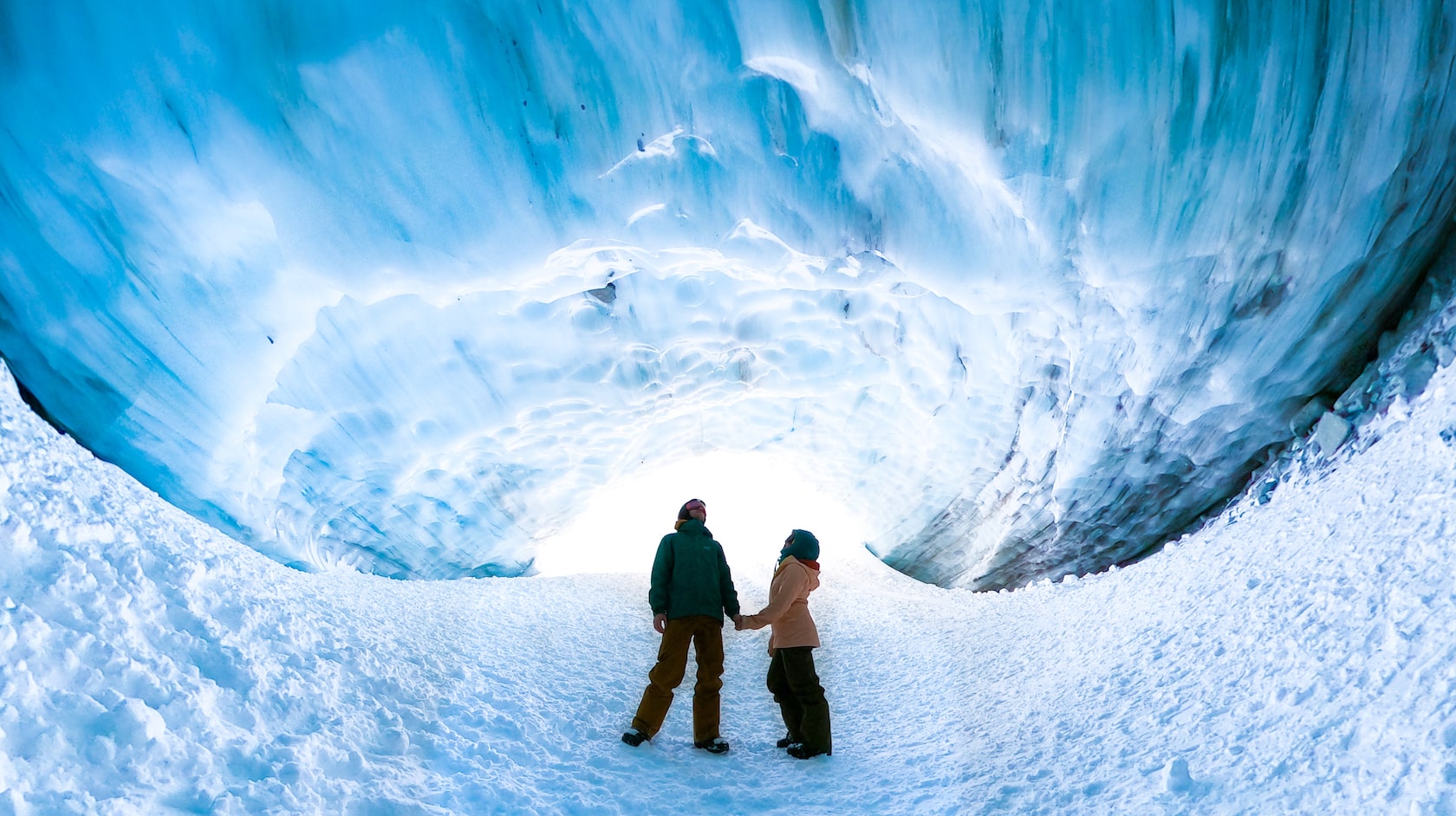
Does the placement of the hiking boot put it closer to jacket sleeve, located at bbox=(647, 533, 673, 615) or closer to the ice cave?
the ice cave

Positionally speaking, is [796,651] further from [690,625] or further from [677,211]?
[677,211]

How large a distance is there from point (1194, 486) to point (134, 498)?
5.76 metres

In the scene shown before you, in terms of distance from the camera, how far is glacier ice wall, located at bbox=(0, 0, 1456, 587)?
116 inches

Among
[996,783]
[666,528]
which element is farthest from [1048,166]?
[666,528]

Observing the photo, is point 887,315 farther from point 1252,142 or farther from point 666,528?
point 666,528

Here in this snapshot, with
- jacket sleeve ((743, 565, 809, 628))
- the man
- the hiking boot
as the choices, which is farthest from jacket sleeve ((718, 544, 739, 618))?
the hiking boot

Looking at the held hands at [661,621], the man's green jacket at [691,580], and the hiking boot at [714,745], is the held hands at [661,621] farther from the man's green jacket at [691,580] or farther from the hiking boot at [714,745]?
the hiking boot at [714,745]

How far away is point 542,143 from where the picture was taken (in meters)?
3.36

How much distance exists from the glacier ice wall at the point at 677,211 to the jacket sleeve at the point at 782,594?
6.21 ft

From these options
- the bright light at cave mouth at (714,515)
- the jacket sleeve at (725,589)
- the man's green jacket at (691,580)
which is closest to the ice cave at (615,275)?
the man's green jacket at (691,580)

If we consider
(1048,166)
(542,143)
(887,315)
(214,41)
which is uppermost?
(887,315)

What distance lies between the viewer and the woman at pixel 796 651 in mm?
2758

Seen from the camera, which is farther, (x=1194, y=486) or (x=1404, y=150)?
(x=1194, y=486)

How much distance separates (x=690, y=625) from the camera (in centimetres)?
289
